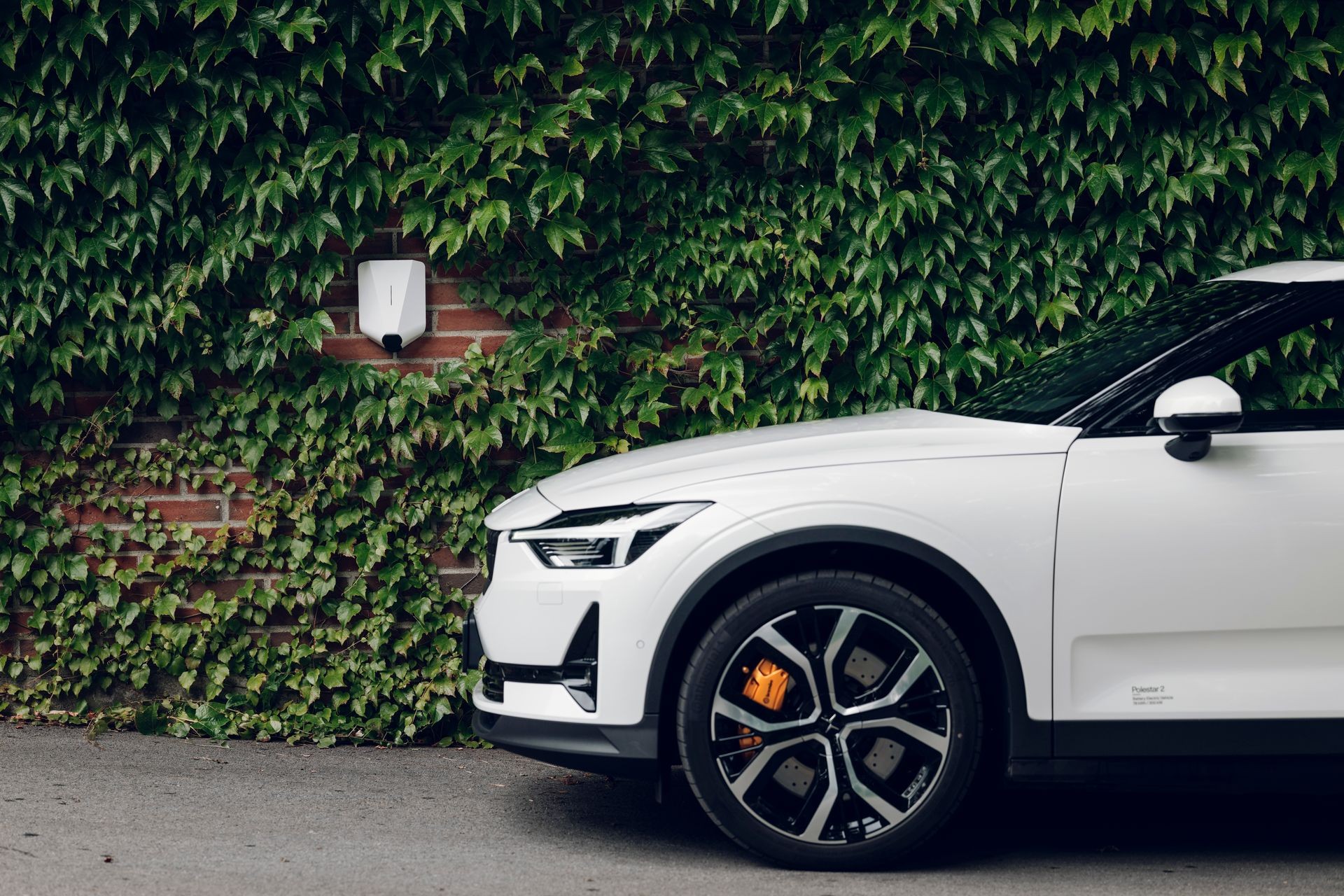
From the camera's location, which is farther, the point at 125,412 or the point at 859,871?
the point at 125,412

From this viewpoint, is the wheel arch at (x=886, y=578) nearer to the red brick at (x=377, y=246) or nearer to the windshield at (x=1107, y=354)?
the windshield at (x=1107, y=354)

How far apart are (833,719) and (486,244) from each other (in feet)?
8.15

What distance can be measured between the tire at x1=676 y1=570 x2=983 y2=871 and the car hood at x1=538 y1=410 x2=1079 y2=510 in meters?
0.34

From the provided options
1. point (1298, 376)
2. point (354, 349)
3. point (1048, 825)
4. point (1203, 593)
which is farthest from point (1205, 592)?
point (354, 349)

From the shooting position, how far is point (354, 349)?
207 inches

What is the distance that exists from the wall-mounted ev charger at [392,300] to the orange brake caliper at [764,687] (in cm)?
233

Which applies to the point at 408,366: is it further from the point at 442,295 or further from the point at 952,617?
the point at 952,617

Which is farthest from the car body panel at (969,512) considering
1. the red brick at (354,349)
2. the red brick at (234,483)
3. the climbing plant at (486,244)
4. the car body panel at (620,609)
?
the red brick at (234,483)

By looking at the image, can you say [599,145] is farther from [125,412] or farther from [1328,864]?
[1328,864]

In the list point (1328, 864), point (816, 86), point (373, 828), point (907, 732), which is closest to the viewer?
point (907, 732)

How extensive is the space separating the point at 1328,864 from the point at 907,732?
50.7 inches

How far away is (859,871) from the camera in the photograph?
3520 mm

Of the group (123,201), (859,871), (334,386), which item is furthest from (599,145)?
(859,871)

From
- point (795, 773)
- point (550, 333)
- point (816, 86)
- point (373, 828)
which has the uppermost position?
point (816, 86)
